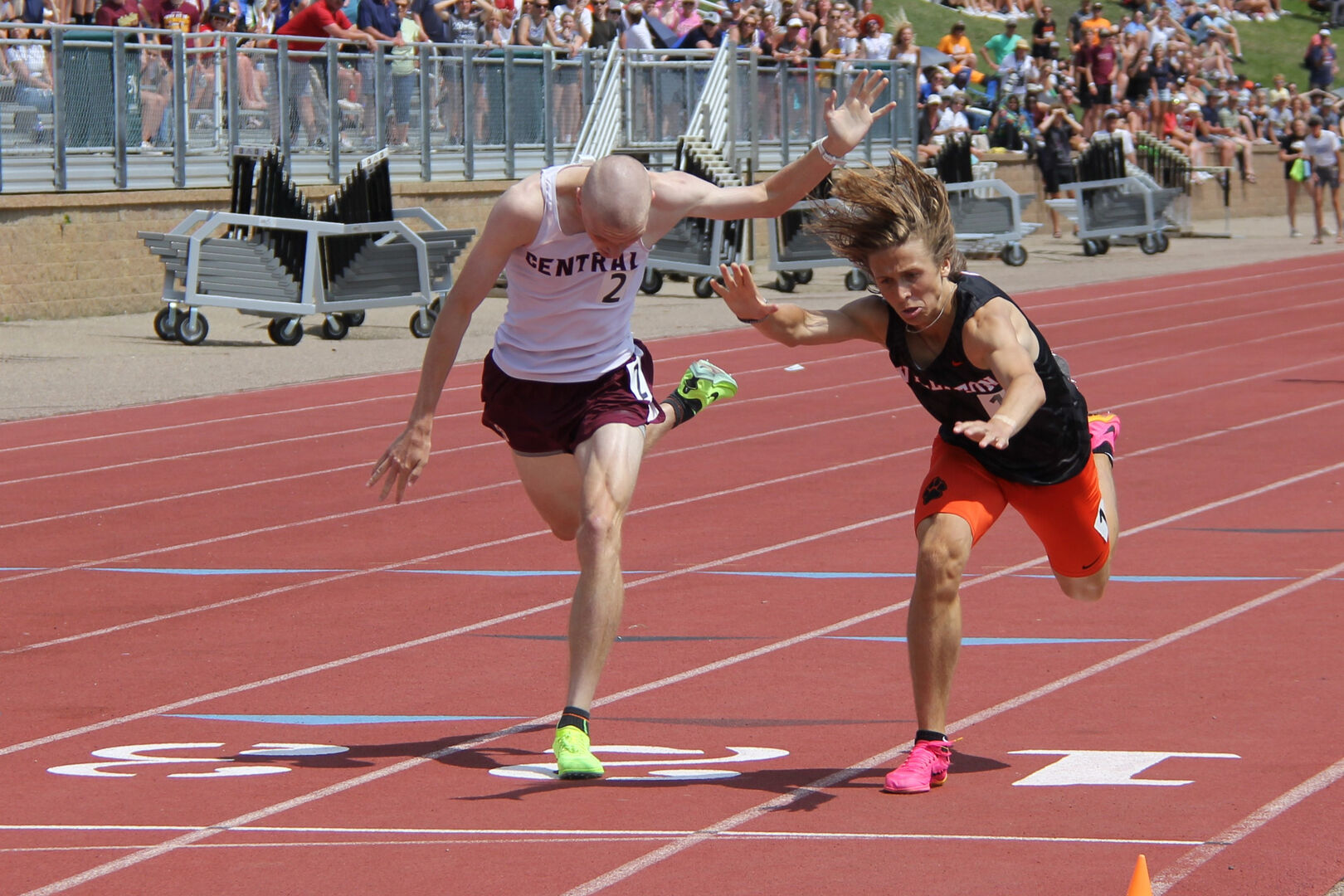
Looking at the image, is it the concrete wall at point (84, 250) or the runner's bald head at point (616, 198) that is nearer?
the runner's bald head at point (616, 198)

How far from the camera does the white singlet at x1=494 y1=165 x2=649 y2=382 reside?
5.64 m

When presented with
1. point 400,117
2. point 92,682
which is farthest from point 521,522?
point 400,117

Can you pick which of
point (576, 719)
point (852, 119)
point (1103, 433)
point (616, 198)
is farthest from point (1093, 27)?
point (576, 719)

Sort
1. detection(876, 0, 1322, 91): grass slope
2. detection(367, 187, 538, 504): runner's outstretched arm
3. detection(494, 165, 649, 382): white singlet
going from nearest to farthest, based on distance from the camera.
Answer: detection(367, 187, 538, 504): runner's outstretched arm, detection(494, 165, 649, 382): white singlet, detection(876, 0, 1322, 91): grass slope

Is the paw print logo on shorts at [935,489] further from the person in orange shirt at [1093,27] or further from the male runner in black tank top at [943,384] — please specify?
the person in orange shirt at [1093,27]

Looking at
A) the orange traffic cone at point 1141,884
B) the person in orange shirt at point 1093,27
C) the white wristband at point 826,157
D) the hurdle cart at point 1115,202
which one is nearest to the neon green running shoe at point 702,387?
the white wristband at point 826,157

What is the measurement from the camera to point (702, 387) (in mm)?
7027

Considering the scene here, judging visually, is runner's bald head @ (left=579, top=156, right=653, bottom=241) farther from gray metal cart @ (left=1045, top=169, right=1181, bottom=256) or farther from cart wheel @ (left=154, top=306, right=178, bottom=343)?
gray metal cart @ (left=1045, top=169, right=1181, bottom=256)

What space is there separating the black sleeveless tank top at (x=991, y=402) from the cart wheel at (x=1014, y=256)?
2263 centimetres

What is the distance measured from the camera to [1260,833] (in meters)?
4.52

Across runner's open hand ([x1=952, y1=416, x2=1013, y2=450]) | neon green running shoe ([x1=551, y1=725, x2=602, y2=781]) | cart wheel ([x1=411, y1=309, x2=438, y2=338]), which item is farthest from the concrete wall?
runner's open hand ([x1=952, y1=416, x2=1013, y2=450])

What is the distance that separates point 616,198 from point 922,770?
1.77 m

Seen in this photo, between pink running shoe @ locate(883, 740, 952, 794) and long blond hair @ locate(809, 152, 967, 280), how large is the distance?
1299 mm

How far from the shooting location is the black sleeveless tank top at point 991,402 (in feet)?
17.3
